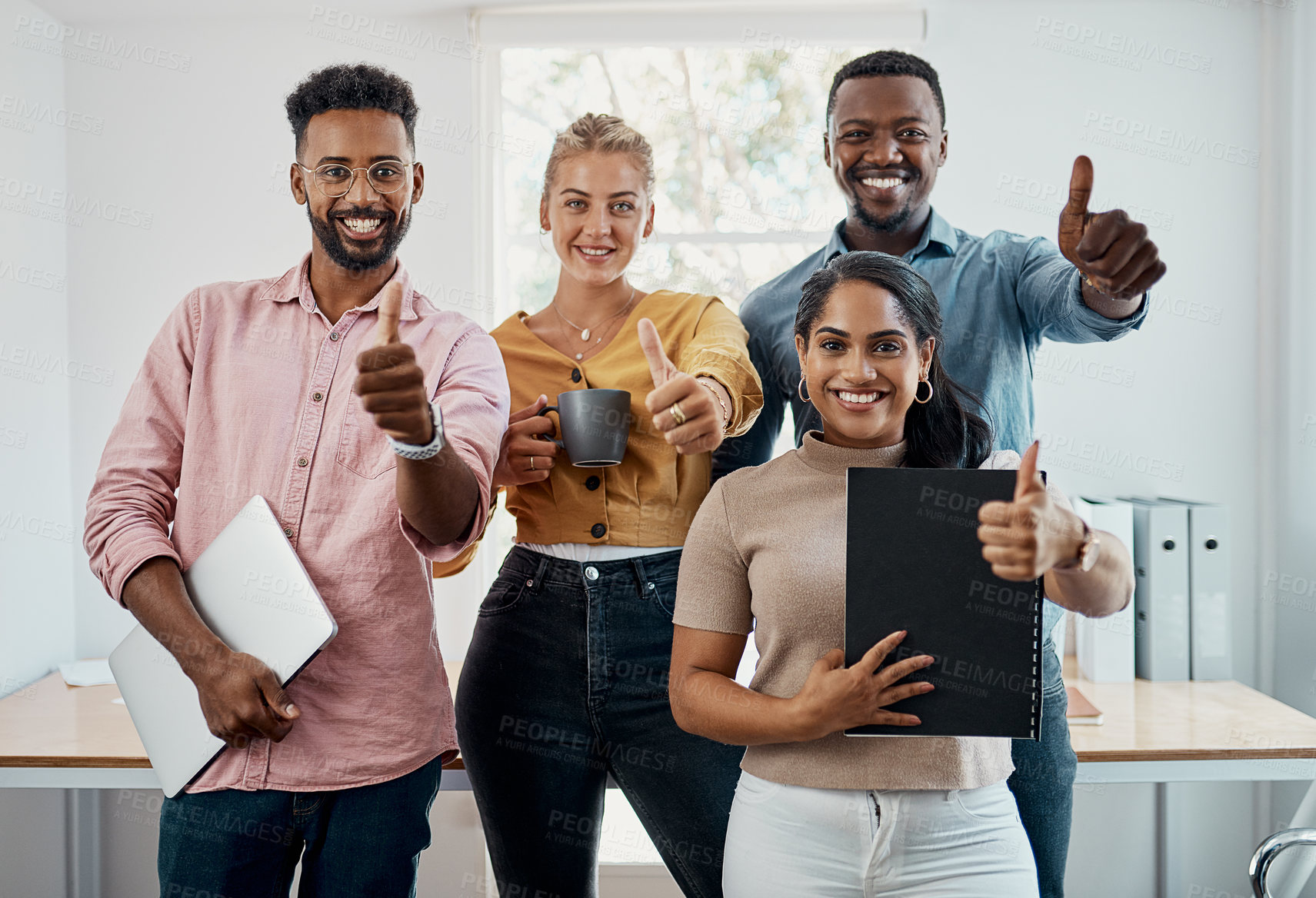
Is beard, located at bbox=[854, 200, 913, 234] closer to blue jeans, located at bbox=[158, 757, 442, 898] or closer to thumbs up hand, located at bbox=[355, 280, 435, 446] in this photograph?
thumbs up hand, located at bbox=[355, 280, 435, 446]

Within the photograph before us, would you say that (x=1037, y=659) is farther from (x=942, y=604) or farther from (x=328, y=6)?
(x=328, y=6)

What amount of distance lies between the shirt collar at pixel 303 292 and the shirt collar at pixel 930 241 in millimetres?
715

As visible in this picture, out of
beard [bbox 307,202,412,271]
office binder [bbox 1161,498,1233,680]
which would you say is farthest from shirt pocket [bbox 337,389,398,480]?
office binder [bbox 1161,498,1233,680]

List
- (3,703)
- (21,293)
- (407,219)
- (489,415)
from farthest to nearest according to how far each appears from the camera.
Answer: (21,293)
(3,703)
(407,219)
(489,415)

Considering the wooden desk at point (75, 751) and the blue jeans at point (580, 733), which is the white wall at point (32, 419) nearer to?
the wooden desk at point (75, 751)

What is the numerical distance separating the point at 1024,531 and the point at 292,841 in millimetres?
1035

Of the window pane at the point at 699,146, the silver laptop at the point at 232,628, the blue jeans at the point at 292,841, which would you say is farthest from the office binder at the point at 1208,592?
the silver laptop at the point at 232,628

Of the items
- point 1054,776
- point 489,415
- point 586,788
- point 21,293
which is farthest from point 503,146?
point 1054,776

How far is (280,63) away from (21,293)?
90 cm

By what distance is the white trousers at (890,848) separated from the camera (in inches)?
43.3

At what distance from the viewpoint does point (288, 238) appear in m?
2.59

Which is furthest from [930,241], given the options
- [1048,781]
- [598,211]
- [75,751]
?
[75,751]

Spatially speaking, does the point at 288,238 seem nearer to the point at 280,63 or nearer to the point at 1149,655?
the point at 280,63

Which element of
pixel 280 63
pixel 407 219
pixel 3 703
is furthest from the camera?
pixel 280 63
